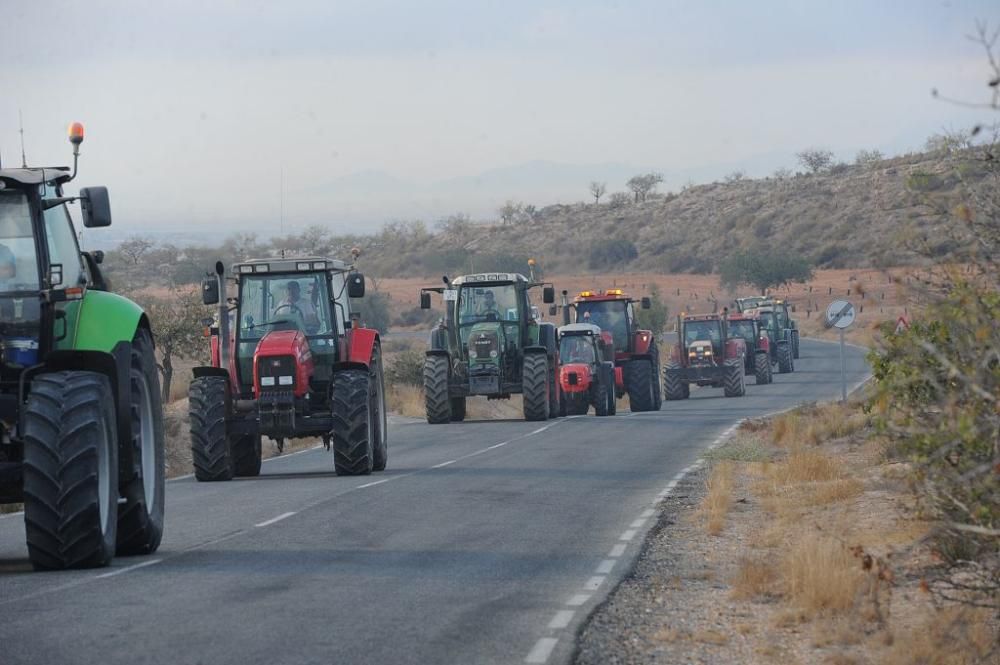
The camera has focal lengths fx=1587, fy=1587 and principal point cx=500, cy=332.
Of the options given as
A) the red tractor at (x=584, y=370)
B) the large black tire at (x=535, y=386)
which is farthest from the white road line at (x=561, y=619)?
the red tractor at (x=584, y=370)

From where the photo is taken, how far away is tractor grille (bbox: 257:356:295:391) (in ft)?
67.7

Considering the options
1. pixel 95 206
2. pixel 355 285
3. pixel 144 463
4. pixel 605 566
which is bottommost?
pixel 605 566

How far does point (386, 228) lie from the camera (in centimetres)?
14912

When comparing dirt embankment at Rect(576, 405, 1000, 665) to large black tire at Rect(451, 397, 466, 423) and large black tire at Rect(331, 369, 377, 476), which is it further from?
large black tire at Rect(451, 397, 466, 423)

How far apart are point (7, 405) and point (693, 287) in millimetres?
101645

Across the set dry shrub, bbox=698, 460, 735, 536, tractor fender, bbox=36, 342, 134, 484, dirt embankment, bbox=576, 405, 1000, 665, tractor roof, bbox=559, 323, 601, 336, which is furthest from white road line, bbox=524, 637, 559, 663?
tractor roof, bbox=559, 323, 601, 336

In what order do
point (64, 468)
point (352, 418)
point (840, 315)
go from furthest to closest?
point (840, 315), point (352, 418), point (64, 468)

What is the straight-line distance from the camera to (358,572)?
12.0 metres

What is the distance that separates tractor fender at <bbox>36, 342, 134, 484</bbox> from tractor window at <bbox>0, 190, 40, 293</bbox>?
586mm

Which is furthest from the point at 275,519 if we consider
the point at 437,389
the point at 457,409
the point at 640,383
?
the point at 640,383

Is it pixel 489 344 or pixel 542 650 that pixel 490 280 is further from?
pixel 542 650

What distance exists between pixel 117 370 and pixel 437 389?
21.8m

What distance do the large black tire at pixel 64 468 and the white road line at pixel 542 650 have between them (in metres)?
3.81

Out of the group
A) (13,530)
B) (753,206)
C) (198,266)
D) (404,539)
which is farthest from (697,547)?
(753,206)
